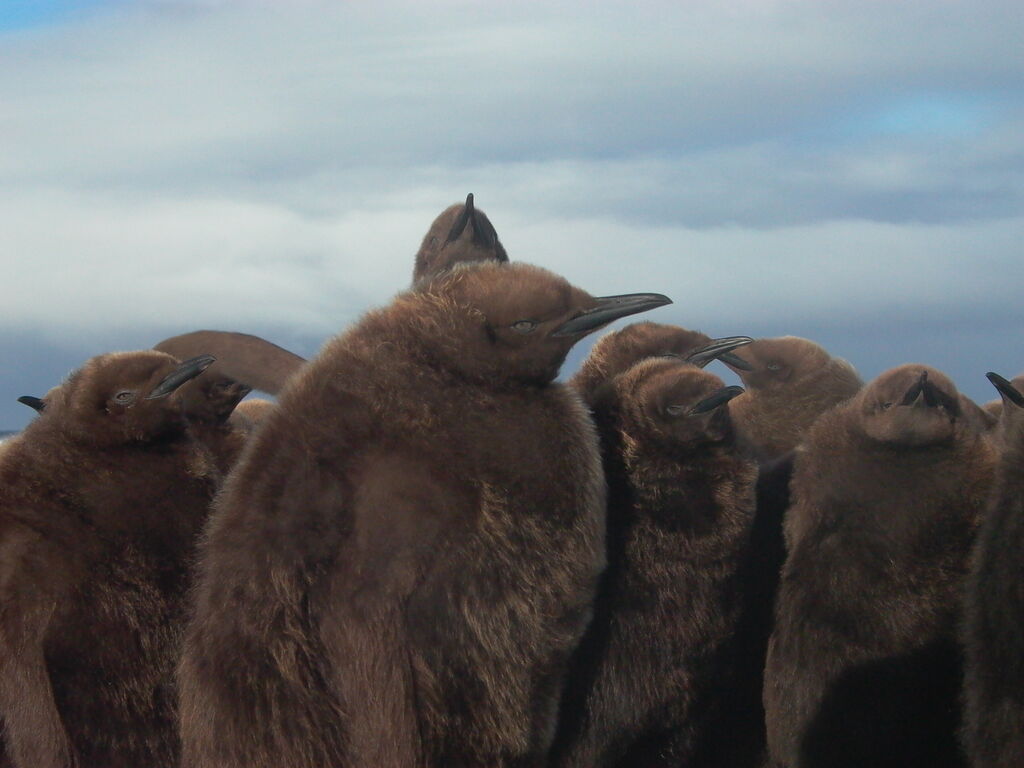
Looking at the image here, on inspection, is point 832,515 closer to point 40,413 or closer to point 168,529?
point 168,529

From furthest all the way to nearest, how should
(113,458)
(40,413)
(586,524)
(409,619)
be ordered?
(40,413)
(113,458)
(586,524)
(409,619)

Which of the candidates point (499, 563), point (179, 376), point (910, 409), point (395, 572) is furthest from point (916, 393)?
point (179, 376)

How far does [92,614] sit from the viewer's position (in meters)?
3.32

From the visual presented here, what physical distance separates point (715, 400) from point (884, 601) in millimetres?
707

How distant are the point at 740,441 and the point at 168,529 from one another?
155 cm

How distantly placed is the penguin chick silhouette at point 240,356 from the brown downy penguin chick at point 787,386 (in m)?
1.89

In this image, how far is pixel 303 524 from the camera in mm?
2725

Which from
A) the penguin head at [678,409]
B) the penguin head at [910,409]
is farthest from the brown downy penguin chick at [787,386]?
the penguin head at [678,409]

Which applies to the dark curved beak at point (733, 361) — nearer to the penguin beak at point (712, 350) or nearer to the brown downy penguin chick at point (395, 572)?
the penguin beak at point (712, 350)

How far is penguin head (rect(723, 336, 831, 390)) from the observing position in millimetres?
5430

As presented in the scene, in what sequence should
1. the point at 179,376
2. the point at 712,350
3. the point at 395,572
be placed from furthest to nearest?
the point at 712,350 → the point at 179,376 → the point at 395,572

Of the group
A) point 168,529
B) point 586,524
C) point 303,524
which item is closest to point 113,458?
point 168,529

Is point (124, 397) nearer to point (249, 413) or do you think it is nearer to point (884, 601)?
point (249, 413)

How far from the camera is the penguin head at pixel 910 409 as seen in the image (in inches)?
136
